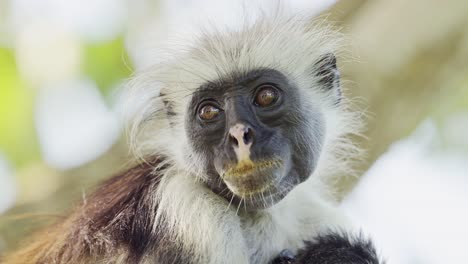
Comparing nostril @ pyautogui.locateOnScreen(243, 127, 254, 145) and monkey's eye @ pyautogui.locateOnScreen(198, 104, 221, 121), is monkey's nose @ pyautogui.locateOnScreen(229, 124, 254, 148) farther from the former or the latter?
monkey's eye @ pyautogui.locateOnScreen(198, 104, 221, 121)

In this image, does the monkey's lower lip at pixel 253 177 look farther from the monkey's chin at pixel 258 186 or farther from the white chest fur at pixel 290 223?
the white chest fur at pixel 290 223

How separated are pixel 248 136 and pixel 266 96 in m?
0.46

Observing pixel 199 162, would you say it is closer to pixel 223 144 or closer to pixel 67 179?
pixel 223 144

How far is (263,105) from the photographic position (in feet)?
13.4

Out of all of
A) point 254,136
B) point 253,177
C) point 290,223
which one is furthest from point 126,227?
point 290,223

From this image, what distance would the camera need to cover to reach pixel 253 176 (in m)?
3.76

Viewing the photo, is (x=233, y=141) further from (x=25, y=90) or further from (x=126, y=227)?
(x=25, y=90)

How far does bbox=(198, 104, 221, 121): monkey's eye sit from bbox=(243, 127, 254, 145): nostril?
396mm

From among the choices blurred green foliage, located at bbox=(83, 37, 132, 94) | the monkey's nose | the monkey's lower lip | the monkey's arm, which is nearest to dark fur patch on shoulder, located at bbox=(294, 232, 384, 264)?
the monkey's arm

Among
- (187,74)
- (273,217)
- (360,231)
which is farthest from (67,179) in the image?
(360,231)

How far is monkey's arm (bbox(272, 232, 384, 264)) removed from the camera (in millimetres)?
3824

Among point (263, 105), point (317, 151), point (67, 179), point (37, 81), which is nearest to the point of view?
point (263, 105)

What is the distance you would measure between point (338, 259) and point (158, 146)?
1.43 meters

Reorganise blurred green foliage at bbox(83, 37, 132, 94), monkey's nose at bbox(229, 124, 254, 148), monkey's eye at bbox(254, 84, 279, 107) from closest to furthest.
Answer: monkey's nose at bbox(229, 124, 254, 148) < monkey's eye at bbox(254, 84, 279, 107) < blurred green foliage at bbox(83, 37, 132, 94)
